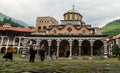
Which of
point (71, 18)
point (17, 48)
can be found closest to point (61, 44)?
point (71, 18)

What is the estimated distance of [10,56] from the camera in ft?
66.2

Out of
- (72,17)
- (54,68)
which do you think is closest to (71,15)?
(72,17)

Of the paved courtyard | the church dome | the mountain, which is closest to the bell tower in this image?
the church dome

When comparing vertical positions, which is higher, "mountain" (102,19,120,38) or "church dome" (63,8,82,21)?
"mountain" (102,19,120,38)

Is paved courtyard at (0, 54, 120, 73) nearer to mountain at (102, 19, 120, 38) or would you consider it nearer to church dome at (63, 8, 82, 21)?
church dome at (63, 8, 82, 21)

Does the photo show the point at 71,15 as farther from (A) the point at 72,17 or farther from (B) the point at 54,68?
(B) the point at 54,68

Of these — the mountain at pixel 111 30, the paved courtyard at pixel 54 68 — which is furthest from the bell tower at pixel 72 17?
the mountain at pixel 111 30

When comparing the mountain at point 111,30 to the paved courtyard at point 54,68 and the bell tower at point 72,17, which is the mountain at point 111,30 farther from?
the paved courtyard at point 54,68

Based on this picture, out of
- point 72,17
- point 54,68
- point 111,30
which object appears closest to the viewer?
point 54,68

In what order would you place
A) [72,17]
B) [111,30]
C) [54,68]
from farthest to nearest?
[111,30] < [72,17] < [54,68]

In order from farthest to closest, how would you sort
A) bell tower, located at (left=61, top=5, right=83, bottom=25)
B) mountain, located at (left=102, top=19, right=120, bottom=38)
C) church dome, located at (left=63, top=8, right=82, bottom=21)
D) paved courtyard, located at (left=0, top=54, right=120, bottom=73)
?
mountain, located at (left=102, top=19, right=120, bottom=38), church dome, located at (left=63, top=8, right=82, bottom=21), bell tower, located at (left=61, top=5, right=83, bottom=25), paved courtyard, located at (left=0, top=54, right=120, bottom=73)

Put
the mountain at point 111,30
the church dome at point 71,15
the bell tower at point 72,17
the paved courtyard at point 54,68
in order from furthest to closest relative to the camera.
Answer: the mountain at point 111,30 → the church dome at point 71,15 → the bell tower at point 72,17 → the paved courtyard at point 54,68

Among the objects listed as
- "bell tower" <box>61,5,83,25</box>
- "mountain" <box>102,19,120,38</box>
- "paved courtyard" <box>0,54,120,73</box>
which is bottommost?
"paved courtyard" <box>0,54,120,73</box>

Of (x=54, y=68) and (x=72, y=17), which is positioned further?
(x=72, y=17)
